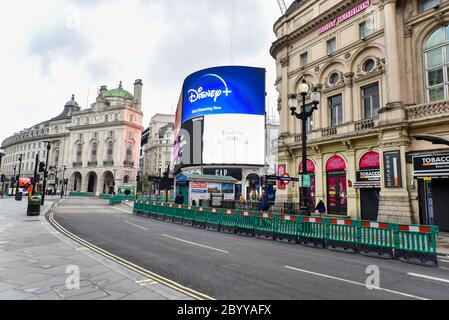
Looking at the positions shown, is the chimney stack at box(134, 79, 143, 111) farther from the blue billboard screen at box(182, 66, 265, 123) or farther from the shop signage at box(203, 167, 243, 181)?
the blue billboard screen at box(182, 66, 265, 123)

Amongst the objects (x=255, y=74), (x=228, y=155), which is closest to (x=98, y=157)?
(x=228, y=155)

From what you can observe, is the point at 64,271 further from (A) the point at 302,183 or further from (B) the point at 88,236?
(A) the point at 302,183

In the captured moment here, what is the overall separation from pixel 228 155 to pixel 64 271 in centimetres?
3839

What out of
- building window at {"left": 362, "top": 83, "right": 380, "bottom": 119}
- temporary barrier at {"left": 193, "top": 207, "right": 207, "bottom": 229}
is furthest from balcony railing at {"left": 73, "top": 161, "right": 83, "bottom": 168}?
building window at {"left": 362, "top": 83, "right": 380, "bottom": 119}

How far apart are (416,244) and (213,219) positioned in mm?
10593

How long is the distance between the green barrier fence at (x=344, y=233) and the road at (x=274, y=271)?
1.97 ft

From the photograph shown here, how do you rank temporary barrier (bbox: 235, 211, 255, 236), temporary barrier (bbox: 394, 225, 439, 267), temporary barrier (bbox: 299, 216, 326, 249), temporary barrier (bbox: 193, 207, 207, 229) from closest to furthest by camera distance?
1. temporary barrier (bbox: 394, 225, 439, 267)
2. temporary barrier (bbox: 299, 216, 326, 249)
3. temporary barrier (bbox: 235, 211, 255, 236)
4. temporary barrier (bbox: 193, 207, 207, 229)

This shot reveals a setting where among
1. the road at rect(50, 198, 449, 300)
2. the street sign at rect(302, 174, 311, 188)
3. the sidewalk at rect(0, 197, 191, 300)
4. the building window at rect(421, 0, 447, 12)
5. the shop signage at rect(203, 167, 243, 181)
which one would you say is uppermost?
the building window at rect(421, 0, 447, 12)

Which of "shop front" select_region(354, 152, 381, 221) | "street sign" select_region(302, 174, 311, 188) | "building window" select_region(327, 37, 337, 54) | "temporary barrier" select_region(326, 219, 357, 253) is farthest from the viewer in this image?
"building window" select_region(327, 37, 337, 54)

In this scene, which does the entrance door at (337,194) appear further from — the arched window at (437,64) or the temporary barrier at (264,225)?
the temporary barrier at (264,225)

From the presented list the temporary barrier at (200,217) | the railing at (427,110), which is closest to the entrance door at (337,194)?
the railing at (427,110)

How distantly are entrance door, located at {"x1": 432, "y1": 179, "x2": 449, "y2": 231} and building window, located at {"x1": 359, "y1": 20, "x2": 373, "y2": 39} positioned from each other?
37.2 feet

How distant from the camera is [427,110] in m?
16.2

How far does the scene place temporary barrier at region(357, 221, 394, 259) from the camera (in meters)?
9.68
